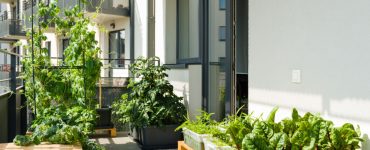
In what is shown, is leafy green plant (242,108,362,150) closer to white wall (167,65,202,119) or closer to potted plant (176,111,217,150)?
potted plant (176,111,217,150)

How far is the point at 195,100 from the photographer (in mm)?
5297

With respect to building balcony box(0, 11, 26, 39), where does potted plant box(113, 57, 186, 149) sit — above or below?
below

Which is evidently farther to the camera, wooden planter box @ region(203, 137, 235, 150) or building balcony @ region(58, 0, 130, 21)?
building balcony @ region(58, 0, 130, 21)

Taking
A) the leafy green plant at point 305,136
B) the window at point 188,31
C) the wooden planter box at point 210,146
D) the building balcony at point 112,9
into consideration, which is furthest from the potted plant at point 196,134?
the building balcony at point 112,9

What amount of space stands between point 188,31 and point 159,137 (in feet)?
5.63

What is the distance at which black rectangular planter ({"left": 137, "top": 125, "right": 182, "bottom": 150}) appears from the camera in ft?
16.9

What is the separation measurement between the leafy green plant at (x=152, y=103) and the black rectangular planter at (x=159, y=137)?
3.2 inches

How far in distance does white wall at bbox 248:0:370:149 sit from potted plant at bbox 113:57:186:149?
65.2 inches

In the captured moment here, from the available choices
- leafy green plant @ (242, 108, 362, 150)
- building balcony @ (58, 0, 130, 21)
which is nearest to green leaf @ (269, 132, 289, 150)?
leafy green plant @ (242, 108, 362, 150)

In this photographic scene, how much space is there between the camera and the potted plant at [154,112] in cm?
513

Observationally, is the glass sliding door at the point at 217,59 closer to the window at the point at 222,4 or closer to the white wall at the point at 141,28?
the window at the point at 222,4

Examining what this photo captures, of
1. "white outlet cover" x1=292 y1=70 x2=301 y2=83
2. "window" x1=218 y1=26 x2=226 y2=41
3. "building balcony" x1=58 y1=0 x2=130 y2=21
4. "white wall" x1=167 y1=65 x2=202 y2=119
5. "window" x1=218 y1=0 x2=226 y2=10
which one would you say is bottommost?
"white wall" x1=167 y1=65 x2=202 y2=119

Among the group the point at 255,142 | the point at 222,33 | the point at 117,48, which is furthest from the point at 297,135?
the point at 117,48

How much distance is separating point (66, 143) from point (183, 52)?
272 centimetres
